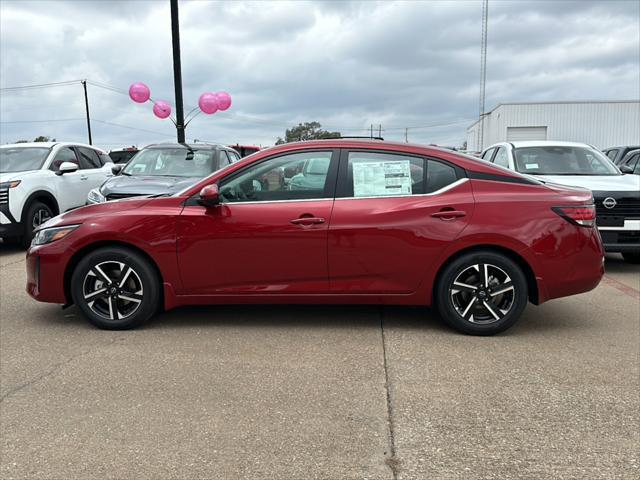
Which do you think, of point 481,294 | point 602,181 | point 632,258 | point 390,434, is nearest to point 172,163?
point 481,294

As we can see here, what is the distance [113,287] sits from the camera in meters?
4.56

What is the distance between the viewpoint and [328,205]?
4414mm

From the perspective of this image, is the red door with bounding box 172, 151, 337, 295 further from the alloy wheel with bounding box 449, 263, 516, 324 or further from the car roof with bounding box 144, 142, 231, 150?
the car roof with bounding box 144, 142, 231, 150

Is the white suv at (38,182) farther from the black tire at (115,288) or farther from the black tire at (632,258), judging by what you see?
the black tire at (632,258)

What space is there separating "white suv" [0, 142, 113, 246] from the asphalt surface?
3.83 meters

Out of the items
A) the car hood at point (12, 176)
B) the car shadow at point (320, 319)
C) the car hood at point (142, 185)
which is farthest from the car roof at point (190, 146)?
the car shadow at point (320, 319)

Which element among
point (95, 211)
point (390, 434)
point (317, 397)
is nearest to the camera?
point (390, 434)

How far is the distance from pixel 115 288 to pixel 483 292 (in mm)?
3026

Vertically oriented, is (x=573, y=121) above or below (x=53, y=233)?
above

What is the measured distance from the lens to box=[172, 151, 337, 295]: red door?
14.4ft

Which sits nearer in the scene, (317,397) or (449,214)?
(317,397)

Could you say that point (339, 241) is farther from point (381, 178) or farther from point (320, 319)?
point (320, 319)

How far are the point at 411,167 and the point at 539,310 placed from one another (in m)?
2.07

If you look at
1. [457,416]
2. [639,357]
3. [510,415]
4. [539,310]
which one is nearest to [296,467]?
[457,416]
